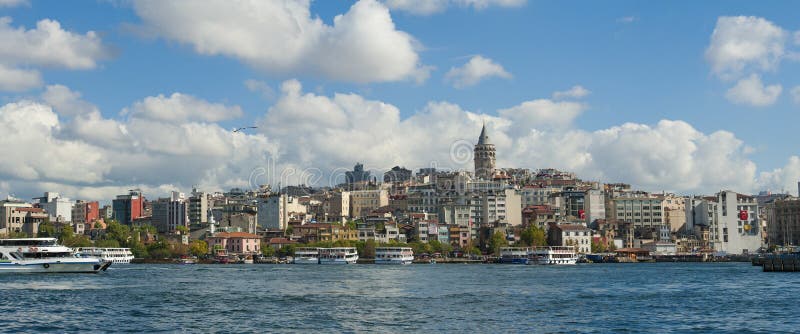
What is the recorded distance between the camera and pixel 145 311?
45500 mm

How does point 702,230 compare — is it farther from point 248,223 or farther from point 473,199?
point 248,223

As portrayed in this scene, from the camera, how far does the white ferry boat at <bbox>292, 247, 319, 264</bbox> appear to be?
436 feet

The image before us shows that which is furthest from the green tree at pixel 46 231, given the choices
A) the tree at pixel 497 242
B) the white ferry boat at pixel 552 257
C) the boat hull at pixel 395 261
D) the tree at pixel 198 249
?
the white ferry boat at pixel 552 257

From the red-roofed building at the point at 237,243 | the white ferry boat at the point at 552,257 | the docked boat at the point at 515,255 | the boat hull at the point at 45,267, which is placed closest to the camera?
the boat hull at the point at 45,267

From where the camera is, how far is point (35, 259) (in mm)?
78938

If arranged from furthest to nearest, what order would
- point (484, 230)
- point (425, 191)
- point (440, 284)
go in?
1. point (425, 191)
2. point (484, 230)
3. point (440, 284)

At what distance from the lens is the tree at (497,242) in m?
142

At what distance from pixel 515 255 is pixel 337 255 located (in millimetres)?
22757

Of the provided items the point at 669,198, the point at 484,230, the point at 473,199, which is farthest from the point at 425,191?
the point at 669,198

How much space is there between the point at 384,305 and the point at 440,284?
1831cm

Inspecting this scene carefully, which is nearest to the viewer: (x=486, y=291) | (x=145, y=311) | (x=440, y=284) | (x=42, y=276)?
(x=145, y=311)

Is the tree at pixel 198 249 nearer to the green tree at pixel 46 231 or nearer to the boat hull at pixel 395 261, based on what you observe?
the green tree at pixel 46 231

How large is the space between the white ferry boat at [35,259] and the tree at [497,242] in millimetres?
71499

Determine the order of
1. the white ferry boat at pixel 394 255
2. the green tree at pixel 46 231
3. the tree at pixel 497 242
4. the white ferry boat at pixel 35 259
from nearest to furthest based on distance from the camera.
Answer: the white ferry boat at pixel 35 259
the white ferry boat at pixel 394 255
the tree at pixel 497 242
the green tree at pixel 46 231
